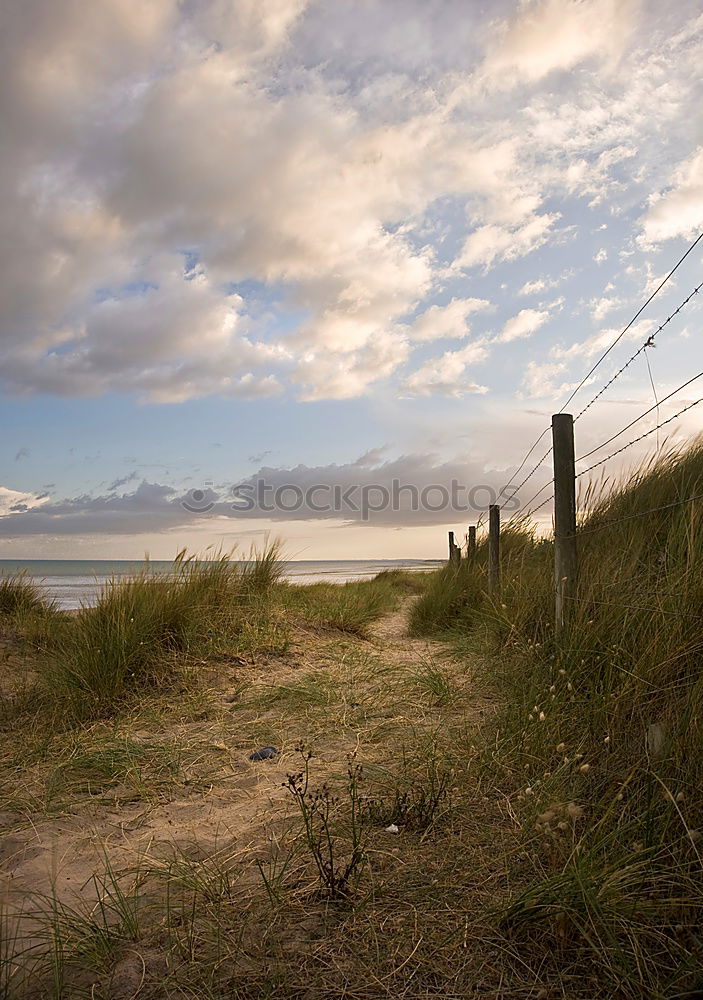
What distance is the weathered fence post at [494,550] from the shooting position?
7.84m

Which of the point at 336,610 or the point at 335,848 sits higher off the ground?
the point at 336,610

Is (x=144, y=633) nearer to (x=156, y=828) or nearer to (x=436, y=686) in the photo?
(x=436, y=686)

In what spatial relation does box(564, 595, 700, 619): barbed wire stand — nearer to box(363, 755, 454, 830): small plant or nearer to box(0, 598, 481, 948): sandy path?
box(363, 755, 454, 830): small plant

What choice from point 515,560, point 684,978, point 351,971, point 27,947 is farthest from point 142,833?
point 515,560

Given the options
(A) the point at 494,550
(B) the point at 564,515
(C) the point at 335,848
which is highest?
(B) the point at 564,515

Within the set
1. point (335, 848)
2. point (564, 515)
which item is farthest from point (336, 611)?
point (335, 848)

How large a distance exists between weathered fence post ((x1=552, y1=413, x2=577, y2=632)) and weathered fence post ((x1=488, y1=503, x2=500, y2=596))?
2656 mm

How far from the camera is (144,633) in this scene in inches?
215

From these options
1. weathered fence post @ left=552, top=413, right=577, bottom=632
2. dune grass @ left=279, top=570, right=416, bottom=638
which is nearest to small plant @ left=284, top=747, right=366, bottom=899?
weathered fence post @ left=552, top=413, right=577, bottom=632

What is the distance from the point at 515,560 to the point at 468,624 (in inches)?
40.7

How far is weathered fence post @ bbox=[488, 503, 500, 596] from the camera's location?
784cm

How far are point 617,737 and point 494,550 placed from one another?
5.32 m

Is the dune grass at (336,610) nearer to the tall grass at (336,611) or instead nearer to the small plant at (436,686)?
the tall grass at (336,611)

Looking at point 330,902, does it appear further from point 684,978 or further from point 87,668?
point 87,668
